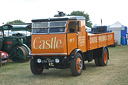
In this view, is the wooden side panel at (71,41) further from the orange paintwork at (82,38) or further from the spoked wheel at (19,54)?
the spoked wheel at (19,54)

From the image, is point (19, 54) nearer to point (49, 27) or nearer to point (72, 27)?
point (49, 27)

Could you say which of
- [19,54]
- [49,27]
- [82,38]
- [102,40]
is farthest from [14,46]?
[49,27]

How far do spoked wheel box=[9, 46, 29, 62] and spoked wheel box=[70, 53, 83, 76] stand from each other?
625 cm

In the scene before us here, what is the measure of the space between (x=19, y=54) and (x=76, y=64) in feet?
22.6

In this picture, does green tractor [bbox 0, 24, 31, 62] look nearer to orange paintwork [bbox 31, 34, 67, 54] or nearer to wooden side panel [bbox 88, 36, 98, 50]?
wooden side panel [bbox 88, 36, 98, 50]

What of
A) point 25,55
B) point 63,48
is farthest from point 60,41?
point 25,55

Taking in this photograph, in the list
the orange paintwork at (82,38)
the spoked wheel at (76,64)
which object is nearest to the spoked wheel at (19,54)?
the orange paintwork at (82,38)

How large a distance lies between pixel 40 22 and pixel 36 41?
2.84 ft

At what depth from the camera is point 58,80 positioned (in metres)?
9.59

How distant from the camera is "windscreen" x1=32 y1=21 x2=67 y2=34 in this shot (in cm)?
1017

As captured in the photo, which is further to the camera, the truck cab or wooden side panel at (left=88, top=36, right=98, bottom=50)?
wooden side panel at (left=88, top=36, right=98, bottom=50)

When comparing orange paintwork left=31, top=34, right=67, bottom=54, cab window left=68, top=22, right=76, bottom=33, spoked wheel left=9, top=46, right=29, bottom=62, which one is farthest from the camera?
spoked wheel left=9, top=46, right=29, bottom=62

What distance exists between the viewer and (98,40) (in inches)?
511

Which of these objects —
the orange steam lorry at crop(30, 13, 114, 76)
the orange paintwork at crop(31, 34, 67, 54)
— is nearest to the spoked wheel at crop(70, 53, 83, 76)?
the orange steam lorry at crop(30, 13, 114, 76)
